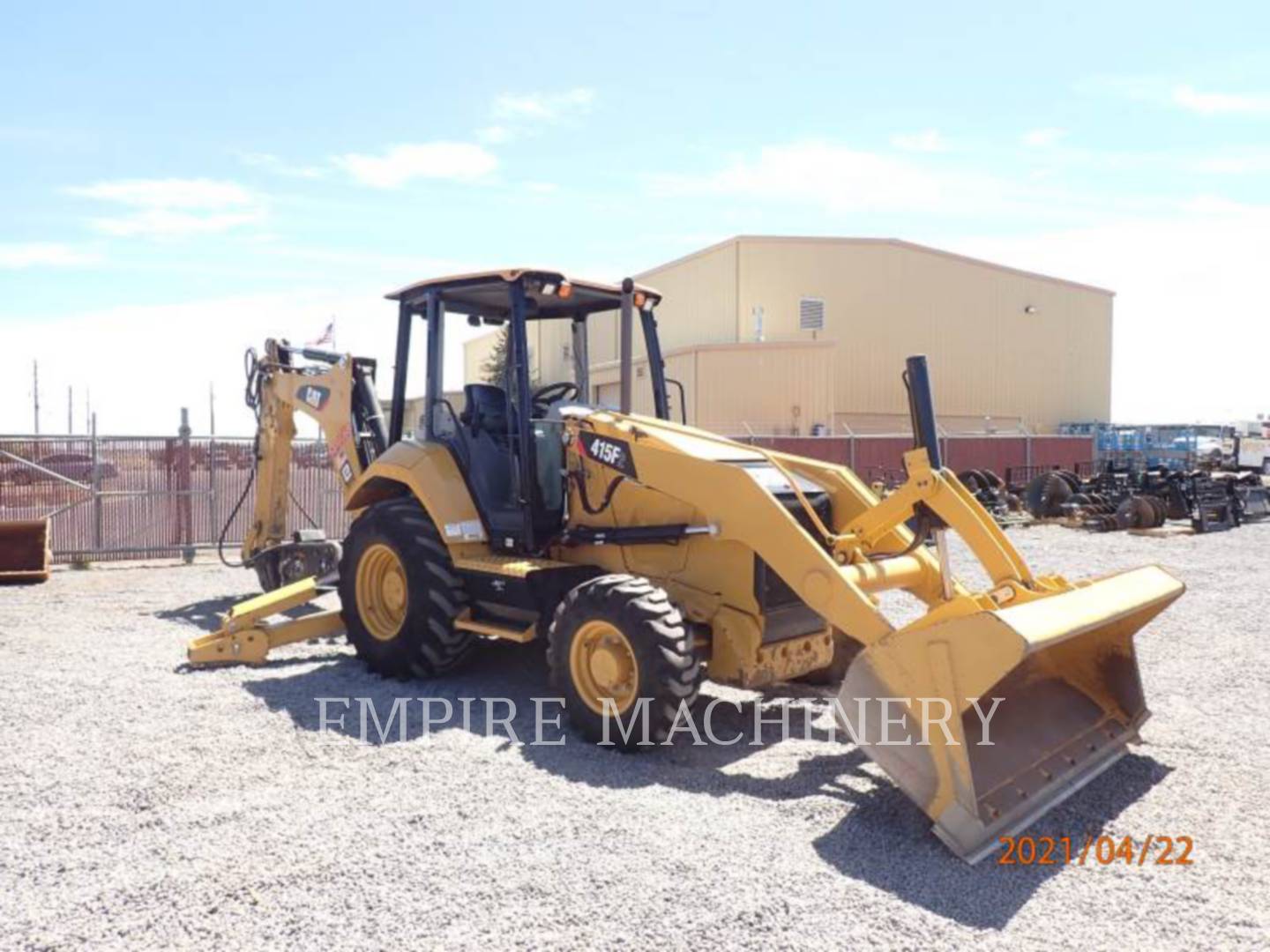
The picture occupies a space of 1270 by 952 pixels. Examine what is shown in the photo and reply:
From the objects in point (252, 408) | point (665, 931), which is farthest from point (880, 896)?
point (252, 408)

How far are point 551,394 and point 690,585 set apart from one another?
1.85 m

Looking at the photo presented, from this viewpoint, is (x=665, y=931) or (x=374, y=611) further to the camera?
(x=374, y=611)

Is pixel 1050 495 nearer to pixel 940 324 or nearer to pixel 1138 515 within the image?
pixel 1138 515

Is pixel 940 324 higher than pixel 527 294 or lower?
higher

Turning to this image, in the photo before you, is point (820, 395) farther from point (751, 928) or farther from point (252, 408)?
point (751, 928)

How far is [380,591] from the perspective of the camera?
23.1 ft

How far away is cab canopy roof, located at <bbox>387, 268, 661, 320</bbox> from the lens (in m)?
6.39

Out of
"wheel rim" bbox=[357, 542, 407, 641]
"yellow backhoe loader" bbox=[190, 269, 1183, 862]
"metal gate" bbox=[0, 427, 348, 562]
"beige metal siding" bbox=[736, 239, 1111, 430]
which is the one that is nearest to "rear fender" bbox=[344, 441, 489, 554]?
"yellow backhoe loader" bbox=[190, 269, 1183, 862]

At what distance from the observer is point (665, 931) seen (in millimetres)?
3377

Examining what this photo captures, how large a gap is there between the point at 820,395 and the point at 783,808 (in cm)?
2197

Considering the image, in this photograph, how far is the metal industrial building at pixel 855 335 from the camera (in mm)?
25281

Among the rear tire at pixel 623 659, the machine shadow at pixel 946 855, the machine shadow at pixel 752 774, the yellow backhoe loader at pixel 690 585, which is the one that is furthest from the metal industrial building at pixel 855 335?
the machine shadow at pixel 946 855

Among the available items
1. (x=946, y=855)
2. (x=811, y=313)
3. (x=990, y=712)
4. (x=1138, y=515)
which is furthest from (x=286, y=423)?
(x=811, y=313)

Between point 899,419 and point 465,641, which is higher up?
point 899,419
